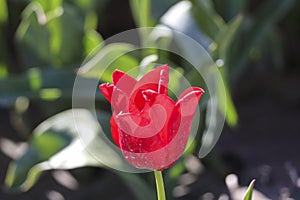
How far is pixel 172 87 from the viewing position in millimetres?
1362

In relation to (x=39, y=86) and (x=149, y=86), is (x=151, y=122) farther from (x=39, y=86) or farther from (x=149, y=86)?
(x=39, y=86)

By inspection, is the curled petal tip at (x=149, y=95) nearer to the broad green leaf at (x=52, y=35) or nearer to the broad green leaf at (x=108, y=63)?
the broad green leaf at (x=108, y=63)

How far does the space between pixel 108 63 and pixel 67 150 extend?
0.18 metres

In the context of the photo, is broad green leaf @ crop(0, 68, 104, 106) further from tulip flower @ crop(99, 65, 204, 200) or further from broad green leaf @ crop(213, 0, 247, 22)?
tulip flower @ crop(99, 65, 204, 200)

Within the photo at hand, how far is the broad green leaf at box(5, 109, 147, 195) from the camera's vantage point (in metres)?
1.34

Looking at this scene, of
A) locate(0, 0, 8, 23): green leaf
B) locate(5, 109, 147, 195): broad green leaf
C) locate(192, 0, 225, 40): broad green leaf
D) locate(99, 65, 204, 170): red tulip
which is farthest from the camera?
locate(0, 0, 8, 23): green leaf

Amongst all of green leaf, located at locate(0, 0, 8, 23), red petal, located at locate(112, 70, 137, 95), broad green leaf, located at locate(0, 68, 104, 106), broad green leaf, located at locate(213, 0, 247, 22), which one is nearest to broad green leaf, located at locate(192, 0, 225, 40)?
broad green leaf, located at locate(213, 0, 247, 22)

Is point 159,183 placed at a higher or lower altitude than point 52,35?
higher

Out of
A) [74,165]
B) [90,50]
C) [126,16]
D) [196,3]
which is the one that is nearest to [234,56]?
[196,3]

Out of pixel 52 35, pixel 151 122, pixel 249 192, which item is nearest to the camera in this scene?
pixel 151 122

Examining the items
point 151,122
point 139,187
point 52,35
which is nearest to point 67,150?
point 139,187

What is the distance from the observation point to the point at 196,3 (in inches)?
58.4

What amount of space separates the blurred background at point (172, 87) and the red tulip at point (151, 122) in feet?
1.55

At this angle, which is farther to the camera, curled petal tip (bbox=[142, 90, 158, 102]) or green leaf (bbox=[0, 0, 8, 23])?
green leaf (bbox=[0, 0, 8, 23])
